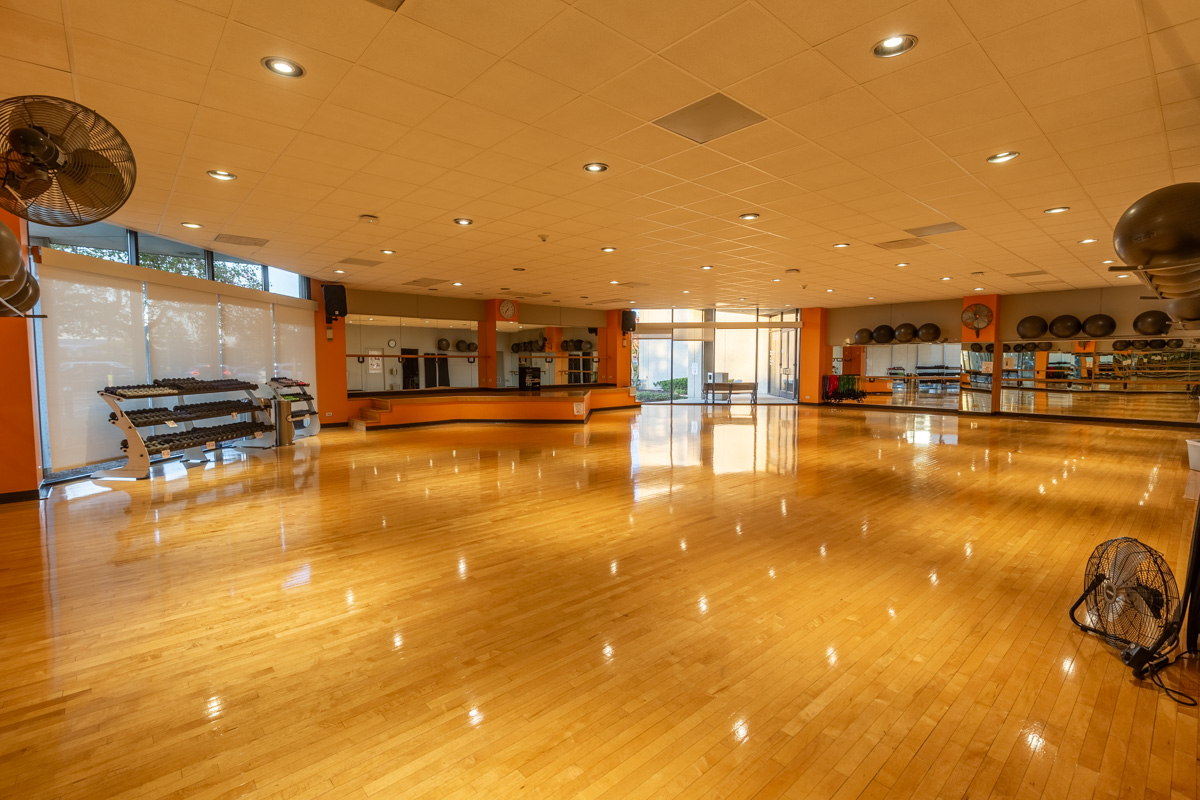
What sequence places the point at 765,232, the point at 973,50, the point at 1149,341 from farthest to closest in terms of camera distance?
the point at 1149,341 < the point at 765,232 < the point at 973,50

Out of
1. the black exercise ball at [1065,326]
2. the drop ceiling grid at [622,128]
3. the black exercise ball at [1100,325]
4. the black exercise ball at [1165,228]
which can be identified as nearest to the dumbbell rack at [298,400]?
the drop ceiling grid at [622,128]

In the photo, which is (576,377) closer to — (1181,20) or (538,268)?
(538,268)

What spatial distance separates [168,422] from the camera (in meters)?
A: 7.14

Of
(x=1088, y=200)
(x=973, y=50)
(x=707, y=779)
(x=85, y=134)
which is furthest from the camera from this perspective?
(x=1088, y=200)

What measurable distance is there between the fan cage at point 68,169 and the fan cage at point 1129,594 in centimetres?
551

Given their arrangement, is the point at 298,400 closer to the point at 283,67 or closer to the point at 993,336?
the point at 283,67

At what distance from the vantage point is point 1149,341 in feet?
41.0

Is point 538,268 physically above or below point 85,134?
above

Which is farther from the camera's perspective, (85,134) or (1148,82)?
(1148,82)

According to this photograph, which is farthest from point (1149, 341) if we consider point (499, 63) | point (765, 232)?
point (499, 63)

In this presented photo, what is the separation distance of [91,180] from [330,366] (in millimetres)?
10241

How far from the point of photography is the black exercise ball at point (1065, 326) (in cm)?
1312

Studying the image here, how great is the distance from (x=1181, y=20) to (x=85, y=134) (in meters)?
5.54

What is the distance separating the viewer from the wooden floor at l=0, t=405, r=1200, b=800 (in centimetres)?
197
